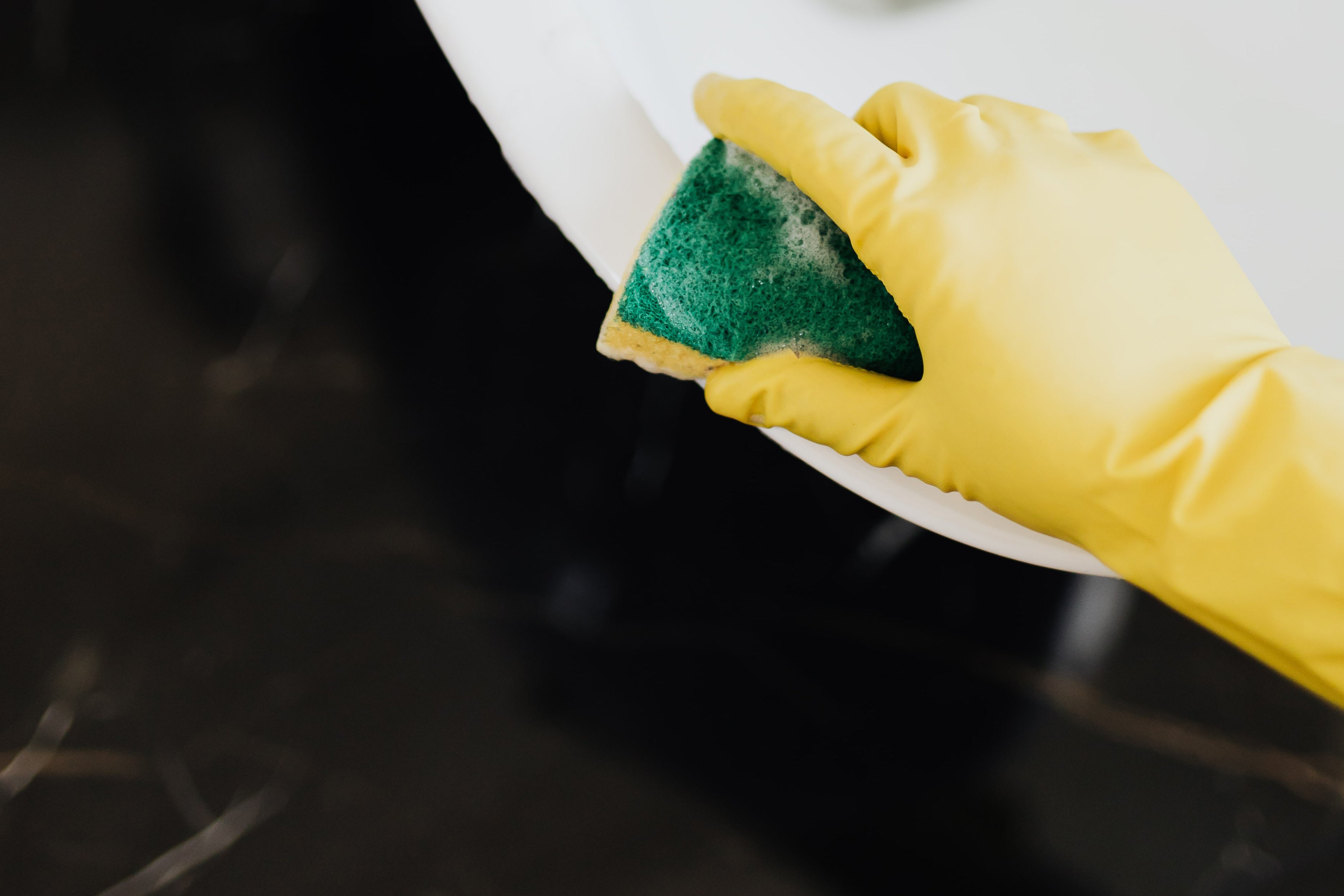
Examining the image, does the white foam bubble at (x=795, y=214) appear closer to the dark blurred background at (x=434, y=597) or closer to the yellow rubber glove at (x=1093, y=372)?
the yellow rubber glove at (x=1093, y=372)

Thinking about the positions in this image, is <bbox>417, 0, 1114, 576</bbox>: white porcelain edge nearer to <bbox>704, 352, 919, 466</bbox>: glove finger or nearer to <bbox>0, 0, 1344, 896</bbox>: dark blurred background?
<bbox>704, 352, 919, 466</bbox>: glove finger

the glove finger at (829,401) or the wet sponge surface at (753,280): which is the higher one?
the wet sponge surface at (753,280)

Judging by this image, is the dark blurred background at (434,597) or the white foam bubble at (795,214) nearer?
the white foam bubble at (795,214)

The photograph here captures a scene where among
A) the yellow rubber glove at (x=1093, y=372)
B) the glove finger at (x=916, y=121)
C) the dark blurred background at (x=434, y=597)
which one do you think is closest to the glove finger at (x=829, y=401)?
the yellow rubber glove at (x=1093, y=372)

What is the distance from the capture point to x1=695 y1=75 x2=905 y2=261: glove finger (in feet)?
1.19

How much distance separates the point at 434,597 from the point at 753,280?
0.49m

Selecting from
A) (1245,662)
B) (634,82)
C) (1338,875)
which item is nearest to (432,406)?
(634,82)

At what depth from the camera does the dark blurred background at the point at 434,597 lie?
68 centimetres

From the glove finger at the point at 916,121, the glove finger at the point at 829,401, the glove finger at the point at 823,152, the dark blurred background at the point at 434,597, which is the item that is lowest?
the dark blurred background at the point at 434,597

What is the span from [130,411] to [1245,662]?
113cm

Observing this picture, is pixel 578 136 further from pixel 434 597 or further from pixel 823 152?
pixel 434 597

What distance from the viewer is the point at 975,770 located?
726mm

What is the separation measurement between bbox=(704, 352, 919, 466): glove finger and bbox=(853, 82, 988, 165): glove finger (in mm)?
117

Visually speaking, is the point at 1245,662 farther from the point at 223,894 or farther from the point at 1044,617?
the point at 223,894
